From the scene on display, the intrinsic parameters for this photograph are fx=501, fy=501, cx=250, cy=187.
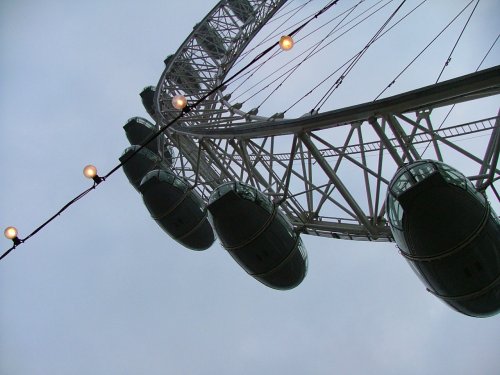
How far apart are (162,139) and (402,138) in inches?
496

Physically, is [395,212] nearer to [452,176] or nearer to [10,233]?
[452,176]

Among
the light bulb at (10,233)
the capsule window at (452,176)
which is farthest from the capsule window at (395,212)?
the light bulb at (10,233)

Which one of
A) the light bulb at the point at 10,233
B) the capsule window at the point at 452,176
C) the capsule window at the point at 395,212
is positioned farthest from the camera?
the light bulb at the point at 10,233

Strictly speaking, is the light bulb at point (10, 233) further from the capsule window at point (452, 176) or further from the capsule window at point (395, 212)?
the capsule window at point (452, 176)

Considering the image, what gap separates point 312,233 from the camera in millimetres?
15844

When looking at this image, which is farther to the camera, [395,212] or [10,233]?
[10,233]

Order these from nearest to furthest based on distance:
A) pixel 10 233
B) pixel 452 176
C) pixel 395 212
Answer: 1. pixel 452 176
2. pixel 395 212
3. pixel 10 233

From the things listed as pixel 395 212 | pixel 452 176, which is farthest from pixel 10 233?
pixel 452 176

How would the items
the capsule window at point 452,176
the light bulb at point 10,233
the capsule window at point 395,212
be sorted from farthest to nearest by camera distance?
the light bulb at point 10,233 < the capsule window at point 395,212 < the capsule window at point 452,176

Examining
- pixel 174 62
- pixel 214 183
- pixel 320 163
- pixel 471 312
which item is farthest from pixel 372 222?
pixel 174 62

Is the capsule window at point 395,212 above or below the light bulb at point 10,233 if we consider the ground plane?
below

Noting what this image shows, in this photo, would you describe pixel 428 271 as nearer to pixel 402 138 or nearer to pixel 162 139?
pixel 402 138

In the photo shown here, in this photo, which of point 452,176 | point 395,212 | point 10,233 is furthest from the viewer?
point 10,233

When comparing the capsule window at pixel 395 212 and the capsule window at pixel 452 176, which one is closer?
the capsule window at pixel 452 176
